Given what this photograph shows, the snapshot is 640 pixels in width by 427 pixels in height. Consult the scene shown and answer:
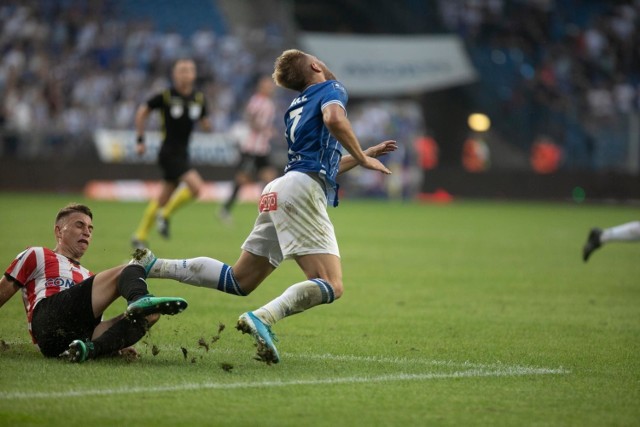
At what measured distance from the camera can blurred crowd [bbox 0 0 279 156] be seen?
3178 centimetres

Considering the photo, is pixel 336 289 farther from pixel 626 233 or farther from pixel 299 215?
pixel 626 233

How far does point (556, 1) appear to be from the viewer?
3781 cm

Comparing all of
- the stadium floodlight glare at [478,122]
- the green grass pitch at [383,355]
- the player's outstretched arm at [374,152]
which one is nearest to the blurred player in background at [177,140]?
the green grass pitch at [383,355]

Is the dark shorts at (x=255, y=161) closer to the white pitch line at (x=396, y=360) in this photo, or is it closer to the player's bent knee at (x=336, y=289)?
the white pitch line at (x=396, y=360)

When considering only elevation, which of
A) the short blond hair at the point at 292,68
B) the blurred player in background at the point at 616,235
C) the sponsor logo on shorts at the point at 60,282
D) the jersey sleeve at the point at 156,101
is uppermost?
the short blond hair at the point at 292,68

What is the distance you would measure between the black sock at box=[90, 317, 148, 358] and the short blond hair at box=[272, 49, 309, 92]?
199 cm

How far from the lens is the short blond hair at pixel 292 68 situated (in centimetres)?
780

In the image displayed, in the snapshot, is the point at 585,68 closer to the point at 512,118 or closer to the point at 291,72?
the point at 512,118

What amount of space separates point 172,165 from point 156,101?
1.07m

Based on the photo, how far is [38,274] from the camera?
748 centimetres

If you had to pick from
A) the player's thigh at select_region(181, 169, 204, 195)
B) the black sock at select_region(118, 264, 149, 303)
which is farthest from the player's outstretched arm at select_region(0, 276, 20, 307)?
the player's thigh at select_region(181, 169, 204, 195)

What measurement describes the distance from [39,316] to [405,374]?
2460mm

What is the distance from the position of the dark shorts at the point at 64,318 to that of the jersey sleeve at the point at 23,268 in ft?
0.69

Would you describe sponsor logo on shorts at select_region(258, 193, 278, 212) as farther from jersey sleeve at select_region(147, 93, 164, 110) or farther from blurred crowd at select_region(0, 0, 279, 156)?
blurred crowd at select_region(0, 0, 279, 156)
